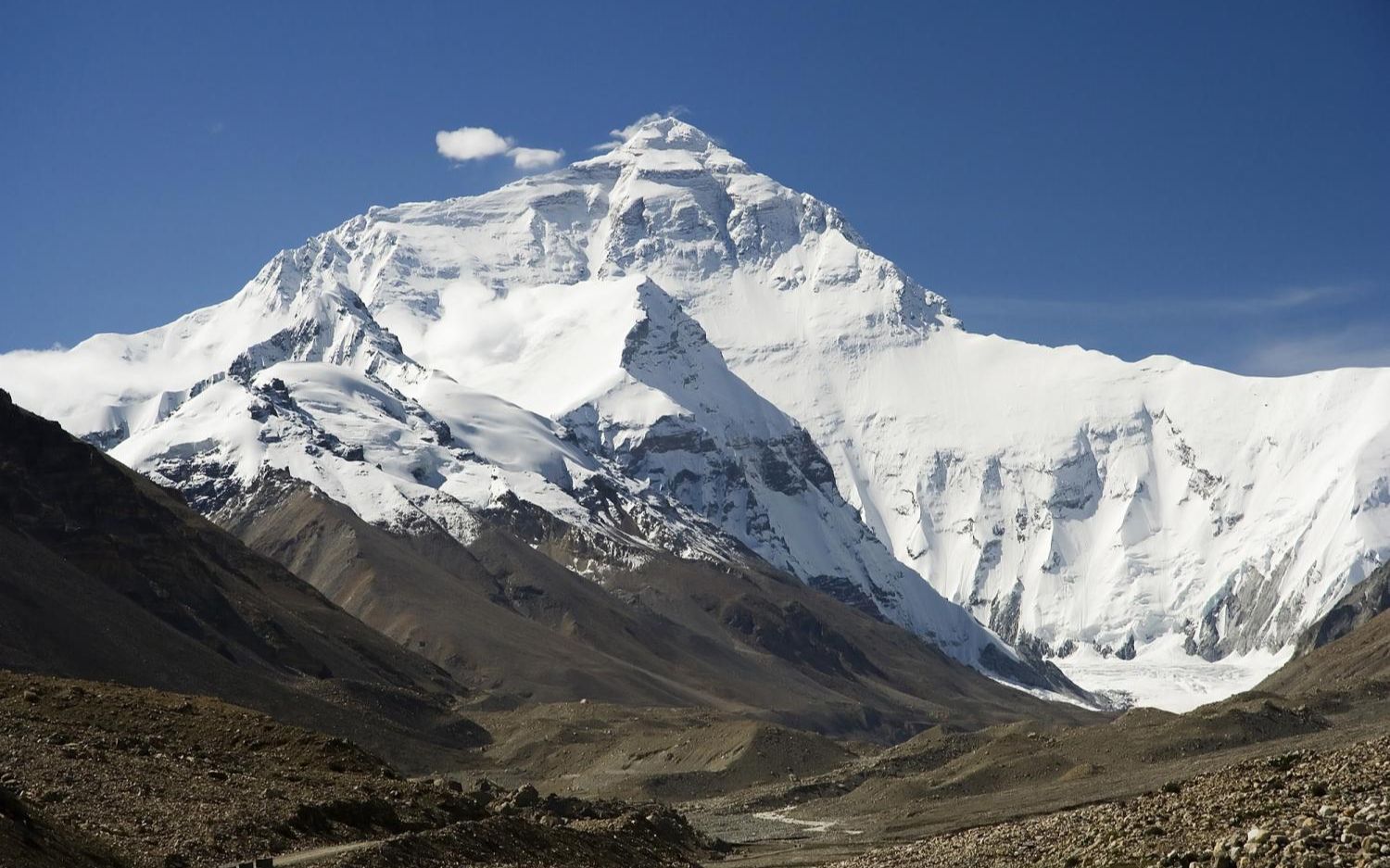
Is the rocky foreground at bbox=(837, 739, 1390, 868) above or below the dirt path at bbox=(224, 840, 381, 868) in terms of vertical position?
above

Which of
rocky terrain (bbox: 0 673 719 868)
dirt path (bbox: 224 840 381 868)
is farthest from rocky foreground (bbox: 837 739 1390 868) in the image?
Answer: dirt path (bbox: 224 840 381 868)

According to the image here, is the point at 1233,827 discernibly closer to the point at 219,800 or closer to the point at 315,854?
the point at 315,854

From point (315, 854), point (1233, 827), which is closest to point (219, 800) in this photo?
point (315, 854)

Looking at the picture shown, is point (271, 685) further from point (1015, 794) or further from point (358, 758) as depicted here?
point (358, 758)

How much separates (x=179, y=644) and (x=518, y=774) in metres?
A: 32.6

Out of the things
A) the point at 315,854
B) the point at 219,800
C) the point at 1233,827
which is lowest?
the point at 315,854

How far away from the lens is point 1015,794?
142875 millimetres

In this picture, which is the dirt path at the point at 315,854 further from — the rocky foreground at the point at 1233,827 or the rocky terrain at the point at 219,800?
the rocky foreground at the point at 1233,827

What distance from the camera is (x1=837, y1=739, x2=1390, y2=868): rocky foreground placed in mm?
40344

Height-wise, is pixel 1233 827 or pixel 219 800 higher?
pixel 1233 827

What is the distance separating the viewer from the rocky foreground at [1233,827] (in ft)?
132

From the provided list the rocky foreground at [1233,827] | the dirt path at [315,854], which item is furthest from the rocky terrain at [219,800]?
the rocky foreground at [1233,827]

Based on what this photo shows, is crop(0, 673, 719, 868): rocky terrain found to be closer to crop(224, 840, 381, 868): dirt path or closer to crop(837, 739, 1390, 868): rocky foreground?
crop(224, 840, 381, 868): dirt path

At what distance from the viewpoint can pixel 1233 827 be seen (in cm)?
4769
